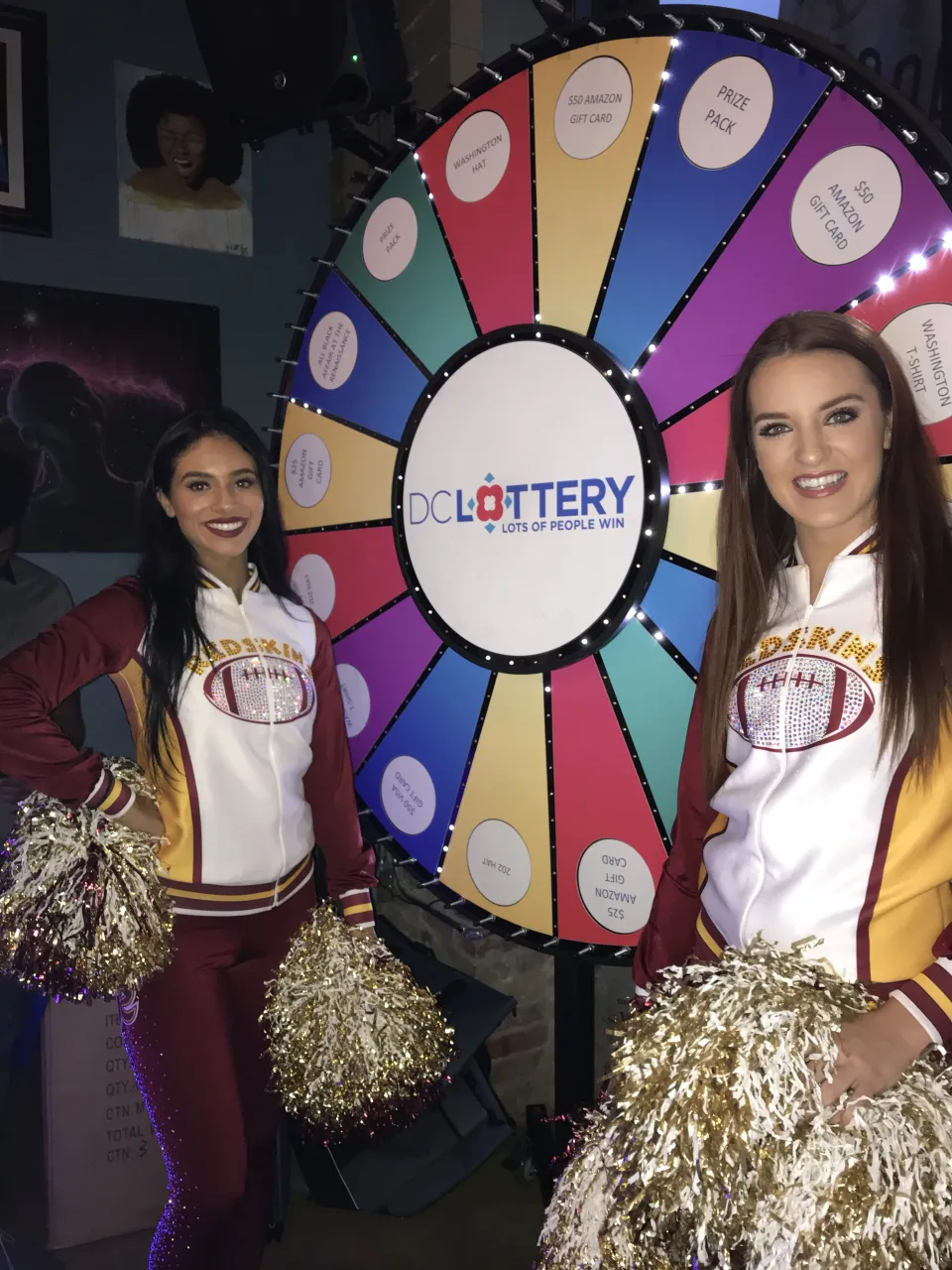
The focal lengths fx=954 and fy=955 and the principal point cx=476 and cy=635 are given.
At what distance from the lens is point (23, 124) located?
2.44 metres

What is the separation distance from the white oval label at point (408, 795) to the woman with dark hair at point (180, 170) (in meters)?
1.65

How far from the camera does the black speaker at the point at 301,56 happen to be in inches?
77.8

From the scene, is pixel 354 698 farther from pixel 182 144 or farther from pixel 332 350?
pixel 182 144

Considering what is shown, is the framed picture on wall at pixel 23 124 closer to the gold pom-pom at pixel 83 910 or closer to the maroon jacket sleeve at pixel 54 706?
the maroon jacket sleeve at pixel 54 706

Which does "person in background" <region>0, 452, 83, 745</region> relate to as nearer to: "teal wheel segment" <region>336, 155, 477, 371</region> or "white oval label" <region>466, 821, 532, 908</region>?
"teal wheel segment" <region>336, 155, 477, 371</region>

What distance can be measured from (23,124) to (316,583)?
4.77 feet

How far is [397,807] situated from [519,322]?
102cm

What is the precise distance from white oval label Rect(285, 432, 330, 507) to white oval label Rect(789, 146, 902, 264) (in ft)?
3.62

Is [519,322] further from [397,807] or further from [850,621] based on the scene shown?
[397,807]

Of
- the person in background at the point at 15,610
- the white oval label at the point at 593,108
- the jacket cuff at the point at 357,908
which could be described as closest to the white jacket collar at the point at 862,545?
the white oval label at the point at 593,108

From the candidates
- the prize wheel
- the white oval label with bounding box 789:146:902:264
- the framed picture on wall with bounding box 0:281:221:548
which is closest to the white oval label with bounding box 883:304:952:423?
the prize wheel

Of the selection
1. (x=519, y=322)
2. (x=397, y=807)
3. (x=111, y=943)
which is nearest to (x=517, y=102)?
(x=519, y=322)

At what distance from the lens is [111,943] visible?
1558 mm

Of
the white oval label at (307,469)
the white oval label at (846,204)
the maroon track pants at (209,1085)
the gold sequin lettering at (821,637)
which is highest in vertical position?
the white oval label at (846,204)
